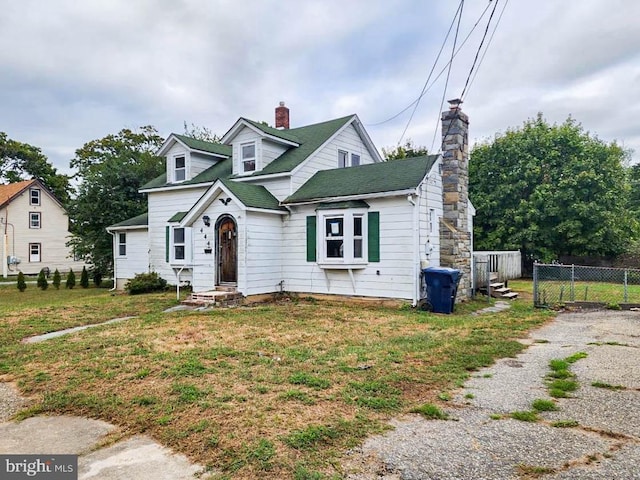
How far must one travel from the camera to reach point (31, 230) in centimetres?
3238

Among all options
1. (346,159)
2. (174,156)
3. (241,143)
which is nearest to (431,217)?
(346,159)

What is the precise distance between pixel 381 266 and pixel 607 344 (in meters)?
6.05

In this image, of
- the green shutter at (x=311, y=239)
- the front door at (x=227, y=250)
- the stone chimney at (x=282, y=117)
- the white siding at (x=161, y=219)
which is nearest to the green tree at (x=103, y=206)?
the white siding at (x=161, y=219)

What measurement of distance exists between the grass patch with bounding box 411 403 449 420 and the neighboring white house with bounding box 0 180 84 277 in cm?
3275

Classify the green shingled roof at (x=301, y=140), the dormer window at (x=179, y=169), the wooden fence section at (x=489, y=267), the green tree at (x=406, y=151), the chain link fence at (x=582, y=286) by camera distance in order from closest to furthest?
the chain link fence at (x=582, y=286) → the wooden fence section at (x=489, y=267) → the green shingled roof at (x=301, y=140) → the dormer window at (x=179, y=169) → the green tree at (x=406, y=151)

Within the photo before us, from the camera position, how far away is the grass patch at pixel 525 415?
4.05 metres

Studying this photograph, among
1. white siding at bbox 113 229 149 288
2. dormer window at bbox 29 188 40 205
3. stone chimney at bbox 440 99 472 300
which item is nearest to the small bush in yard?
white siding at bbox 113 229 149 288

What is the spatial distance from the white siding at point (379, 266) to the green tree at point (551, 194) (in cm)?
1309

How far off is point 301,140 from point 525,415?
47.5 feet

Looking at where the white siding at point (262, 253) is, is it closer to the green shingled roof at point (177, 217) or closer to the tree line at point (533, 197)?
the green shingled roof at point (177, 217)

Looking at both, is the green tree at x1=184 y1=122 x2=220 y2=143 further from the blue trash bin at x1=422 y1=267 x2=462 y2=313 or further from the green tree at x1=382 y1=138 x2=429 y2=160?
the blue trash bin at x1=422 y1=267 x2=462 y2=313

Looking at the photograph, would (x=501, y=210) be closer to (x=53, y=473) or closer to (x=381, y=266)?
(x=381, y=266)

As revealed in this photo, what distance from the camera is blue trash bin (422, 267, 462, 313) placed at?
11414 mm

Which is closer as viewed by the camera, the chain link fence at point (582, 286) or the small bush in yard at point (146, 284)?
the chain link fence at point (582, 286)
